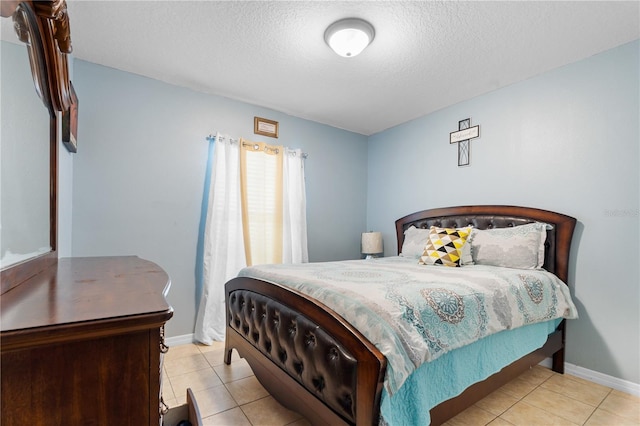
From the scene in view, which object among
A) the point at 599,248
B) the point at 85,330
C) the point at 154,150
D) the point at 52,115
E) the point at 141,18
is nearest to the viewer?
the point at 85,330

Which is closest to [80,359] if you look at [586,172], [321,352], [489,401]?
[321,352]

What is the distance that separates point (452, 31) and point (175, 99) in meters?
2.49

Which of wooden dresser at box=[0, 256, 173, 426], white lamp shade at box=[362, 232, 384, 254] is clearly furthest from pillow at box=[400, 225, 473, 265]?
wooden dresser at box=[0, 256, 173, 426]

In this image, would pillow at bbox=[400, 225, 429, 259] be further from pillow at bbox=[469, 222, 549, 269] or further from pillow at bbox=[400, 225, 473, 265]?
pillow at bbox=[469, 222, 549, 269]

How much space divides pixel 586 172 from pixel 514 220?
623 millimetres

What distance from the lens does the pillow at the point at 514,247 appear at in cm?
241

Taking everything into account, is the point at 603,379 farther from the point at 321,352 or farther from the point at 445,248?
the point at 321,352

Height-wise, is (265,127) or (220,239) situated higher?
(265,127)

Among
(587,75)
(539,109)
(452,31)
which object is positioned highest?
(452,31)

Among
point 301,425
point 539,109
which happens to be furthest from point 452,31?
point 301,425

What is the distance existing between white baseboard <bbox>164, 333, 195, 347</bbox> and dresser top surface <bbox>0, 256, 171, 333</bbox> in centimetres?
213

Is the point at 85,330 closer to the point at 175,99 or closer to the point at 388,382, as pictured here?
the point at 388,382

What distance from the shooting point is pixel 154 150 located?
2828 millimetres

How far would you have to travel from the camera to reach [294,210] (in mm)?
3582
